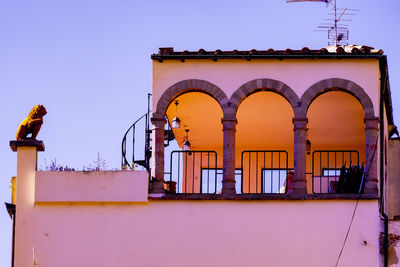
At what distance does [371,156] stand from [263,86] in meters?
3.29

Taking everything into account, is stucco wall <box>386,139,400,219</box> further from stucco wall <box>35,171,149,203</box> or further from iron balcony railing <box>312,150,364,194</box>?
stucco wall <box>35,171,149,203</box>

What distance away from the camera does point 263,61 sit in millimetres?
31750

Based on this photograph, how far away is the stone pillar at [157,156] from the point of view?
31234mm

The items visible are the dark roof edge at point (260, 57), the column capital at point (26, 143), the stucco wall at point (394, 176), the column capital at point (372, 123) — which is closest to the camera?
the column capital at point (372, 123)

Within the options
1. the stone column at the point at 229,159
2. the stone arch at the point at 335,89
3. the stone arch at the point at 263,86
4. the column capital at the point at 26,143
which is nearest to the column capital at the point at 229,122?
the stone column at the point at 229,159

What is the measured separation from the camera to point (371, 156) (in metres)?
30.8

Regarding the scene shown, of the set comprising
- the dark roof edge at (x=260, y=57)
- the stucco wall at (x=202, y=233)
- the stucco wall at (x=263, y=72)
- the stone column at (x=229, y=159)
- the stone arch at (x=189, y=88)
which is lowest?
the stucco wall at (x=202, y=233)

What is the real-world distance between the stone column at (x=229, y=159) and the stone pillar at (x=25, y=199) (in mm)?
4682

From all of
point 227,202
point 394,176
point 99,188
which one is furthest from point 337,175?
point 99,188

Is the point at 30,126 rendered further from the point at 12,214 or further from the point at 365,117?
the point at 365,117

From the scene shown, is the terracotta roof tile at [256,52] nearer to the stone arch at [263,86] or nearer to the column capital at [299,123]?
the stone arch at [263,86]

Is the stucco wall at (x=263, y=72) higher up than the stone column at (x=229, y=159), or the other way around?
the stucco wall at (x=263, y=72)

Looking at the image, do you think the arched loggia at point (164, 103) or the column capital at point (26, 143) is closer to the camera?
the column capital at point (26, 143)

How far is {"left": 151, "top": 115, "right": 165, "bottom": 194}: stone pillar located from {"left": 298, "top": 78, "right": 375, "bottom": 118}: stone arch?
141 inches
